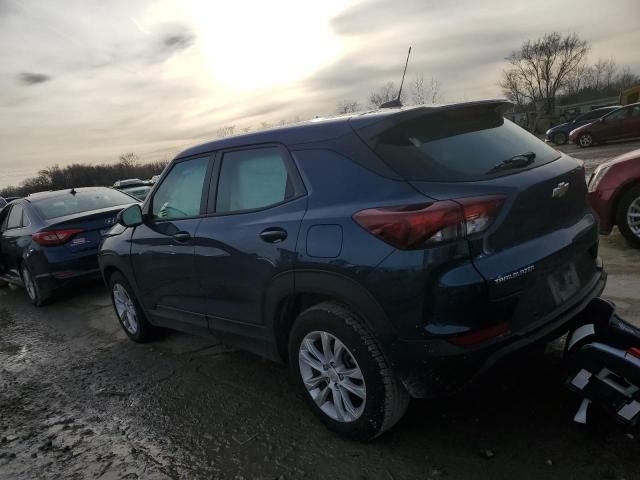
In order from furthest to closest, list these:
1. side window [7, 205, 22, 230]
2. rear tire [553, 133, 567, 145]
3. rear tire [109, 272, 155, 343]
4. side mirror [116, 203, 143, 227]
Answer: rear tire [553, 133, 567, 145]
side window [7, 205, 22, 230]
rear tire [109, 272, 155, 343]
side mirror [116, 203, 143, 227]

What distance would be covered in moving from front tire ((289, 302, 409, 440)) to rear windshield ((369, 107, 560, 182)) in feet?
2.68

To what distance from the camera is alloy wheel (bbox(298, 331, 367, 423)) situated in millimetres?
2578

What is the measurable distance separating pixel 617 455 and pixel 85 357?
14.3ft

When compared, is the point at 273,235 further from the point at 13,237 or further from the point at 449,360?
the point at 13,237

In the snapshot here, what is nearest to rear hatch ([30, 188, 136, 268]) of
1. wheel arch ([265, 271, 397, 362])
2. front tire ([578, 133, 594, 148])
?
wheel arch ([265, 271, 397, 362])

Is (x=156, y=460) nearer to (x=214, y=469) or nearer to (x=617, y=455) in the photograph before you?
(x=214, y=469)

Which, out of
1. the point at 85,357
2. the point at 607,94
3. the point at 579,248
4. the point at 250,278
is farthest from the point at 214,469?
the point at 607,94

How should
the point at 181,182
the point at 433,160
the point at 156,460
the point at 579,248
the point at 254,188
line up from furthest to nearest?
the point at 181,182 < the point at 254,188 < the point at 156,460 < the point at 579,248 < the point at 433,160

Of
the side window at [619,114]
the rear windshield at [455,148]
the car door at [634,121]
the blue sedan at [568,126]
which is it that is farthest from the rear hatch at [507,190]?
the blue sedan at [568,126]

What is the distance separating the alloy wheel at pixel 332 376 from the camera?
102 inches

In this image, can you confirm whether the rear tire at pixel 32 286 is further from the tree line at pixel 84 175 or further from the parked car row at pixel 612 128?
the tree line at pixel 84 175

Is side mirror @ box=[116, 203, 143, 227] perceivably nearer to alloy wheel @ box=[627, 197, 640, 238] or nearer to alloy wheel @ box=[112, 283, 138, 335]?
alloy wheel @ box=[112, 283, 138, 335]

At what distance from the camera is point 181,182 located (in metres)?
3.81

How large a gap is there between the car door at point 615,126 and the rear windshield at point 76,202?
19.5m
